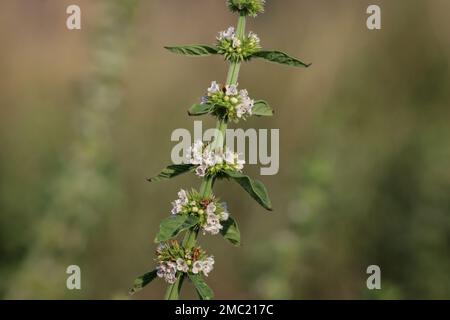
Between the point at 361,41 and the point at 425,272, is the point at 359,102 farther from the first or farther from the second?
the point at 425,272

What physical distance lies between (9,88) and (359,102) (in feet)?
14.1

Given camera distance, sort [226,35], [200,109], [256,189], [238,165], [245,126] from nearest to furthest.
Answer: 1. [256,189]
2. [200,109]
3. [238,165]
4. [226,35]
5. [245,126]

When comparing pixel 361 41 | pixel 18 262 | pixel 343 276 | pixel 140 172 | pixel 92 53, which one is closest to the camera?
pixel 18 262

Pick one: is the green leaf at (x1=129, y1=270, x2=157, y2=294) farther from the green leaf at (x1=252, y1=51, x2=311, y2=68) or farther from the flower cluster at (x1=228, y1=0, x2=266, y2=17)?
the flower cluster at (x1=228, y1=0, x2=266, y2=17)

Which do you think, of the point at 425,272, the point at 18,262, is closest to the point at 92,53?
the point at 18,262

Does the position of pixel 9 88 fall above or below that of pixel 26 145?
above

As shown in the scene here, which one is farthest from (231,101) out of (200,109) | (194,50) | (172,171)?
(172,171)

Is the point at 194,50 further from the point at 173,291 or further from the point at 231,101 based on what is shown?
the point at 173,291

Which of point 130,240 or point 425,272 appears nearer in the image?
point 425,272

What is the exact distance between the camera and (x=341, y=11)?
1012cm

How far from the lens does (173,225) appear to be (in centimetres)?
323

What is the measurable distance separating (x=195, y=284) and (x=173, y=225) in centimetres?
30

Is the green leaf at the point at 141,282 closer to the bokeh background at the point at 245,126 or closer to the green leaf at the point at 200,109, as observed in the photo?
the green leaf at the point at 200,109

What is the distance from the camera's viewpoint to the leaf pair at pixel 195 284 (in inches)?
129
